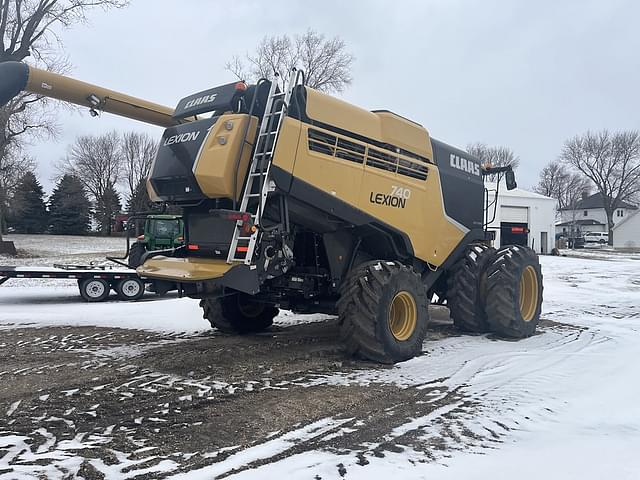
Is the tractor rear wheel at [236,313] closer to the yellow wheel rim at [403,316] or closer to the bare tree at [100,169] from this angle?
the yellow wheel rim at [403,316]

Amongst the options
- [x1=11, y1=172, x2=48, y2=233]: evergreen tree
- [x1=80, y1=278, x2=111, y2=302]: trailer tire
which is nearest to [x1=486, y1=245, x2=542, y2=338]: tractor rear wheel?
[x1=80, y1=278, x2=111, y2=302]: trailer tire

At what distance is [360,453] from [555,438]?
1.50 metres

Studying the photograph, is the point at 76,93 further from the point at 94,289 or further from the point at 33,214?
the point at 33,214

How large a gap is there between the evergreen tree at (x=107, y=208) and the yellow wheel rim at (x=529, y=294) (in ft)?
197

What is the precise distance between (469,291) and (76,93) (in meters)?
5.90

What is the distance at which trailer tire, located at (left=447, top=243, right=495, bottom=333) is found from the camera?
7.98 metres

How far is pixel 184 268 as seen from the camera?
605 cm

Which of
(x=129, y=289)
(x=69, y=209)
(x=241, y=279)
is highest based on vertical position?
(x=69, y=209)

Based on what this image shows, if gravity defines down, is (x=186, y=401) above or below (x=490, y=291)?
below

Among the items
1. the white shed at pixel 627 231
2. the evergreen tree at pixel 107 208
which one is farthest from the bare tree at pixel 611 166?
the evergreen tree at pixel 107 208

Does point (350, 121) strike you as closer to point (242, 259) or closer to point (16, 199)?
point (242, 259)

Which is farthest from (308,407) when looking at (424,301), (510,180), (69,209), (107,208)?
(107,208)

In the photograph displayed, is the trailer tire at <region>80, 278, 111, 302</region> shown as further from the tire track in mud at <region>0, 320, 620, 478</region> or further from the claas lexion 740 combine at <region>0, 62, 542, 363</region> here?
the claas lexion 740 combine at <region>0, 62, 542, 363</region>

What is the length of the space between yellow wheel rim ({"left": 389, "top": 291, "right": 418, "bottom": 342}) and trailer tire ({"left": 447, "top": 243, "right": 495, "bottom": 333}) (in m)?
1.64
